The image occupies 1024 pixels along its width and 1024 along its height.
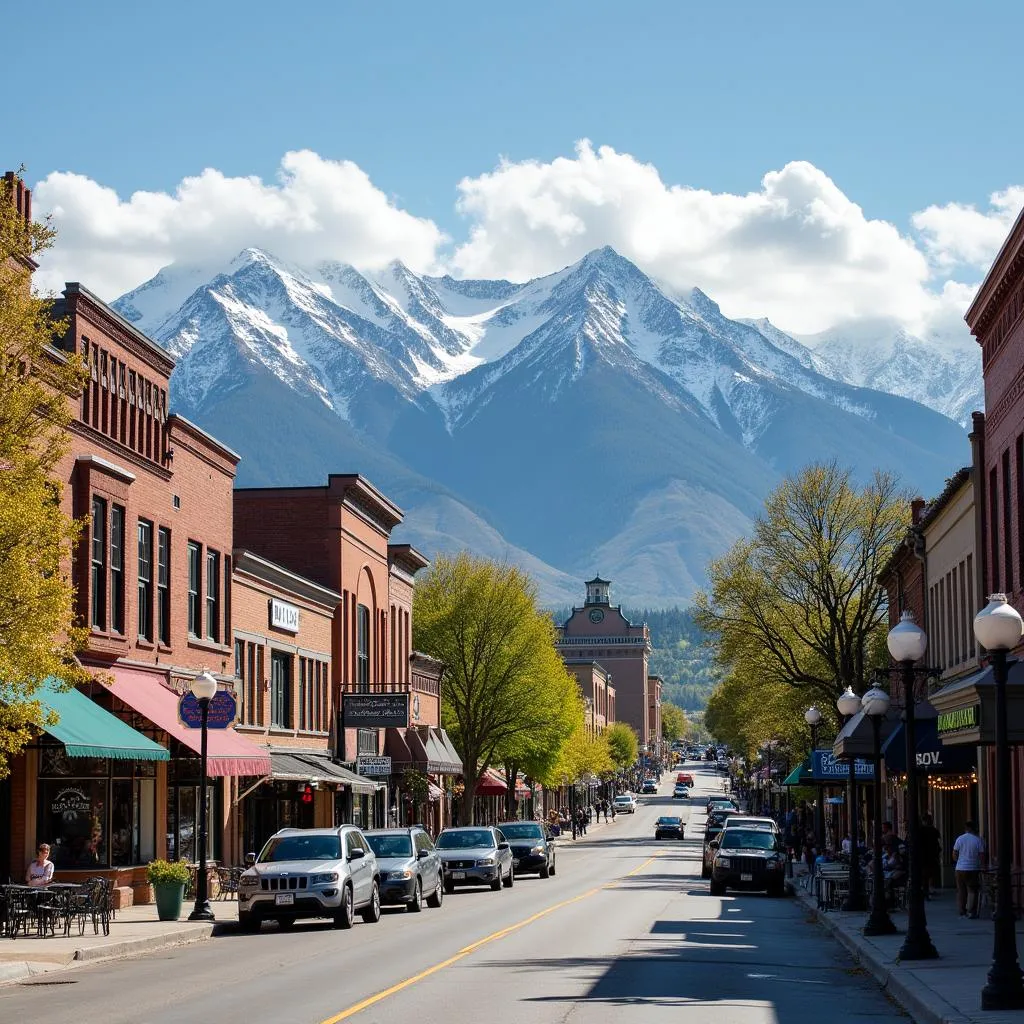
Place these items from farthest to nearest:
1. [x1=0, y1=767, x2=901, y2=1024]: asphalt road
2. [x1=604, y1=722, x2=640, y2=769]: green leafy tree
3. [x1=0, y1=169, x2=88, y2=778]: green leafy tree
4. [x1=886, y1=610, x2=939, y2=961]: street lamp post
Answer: [x1=604, y1=722, x2=640, y2=769]: green leafy tree → [x1=0, y1=169, x2=88, y2=778]: green leafy tree → [x1=886, y1=610, x2=939, y2=961]: street lamp post → [x1=0, y1=767, x2=901, y2=1024]: asphalt road

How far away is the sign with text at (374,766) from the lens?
54.5 m

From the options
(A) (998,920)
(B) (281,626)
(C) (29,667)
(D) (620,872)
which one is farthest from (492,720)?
(A) (998,920)

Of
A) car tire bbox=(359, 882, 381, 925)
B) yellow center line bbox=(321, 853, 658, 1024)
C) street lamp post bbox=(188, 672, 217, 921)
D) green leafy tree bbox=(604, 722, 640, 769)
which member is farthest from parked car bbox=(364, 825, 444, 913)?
green leafy tree bbox=(604, 722, 640, 769)

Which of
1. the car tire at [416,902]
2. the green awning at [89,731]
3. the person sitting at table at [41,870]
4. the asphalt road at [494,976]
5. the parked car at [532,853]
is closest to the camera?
the asphalt road at [494,976]

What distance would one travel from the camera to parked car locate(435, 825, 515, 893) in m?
45.8

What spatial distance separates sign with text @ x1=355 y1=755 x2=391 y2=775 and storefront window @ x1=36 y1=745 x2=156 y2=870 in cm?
1723

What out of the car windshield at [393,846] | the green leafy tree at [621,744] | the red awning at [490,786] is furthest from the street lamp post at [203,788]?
the green leafy tree at [621,744]

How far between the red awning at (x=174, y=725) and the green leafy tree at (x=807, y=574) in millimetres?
31463

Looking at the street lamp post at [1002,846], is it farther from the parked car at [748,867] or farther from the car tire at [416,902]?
the parked car at [748,867]

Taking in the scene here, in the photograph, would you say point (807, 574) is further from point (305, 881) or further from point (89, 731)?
point (89, 731)

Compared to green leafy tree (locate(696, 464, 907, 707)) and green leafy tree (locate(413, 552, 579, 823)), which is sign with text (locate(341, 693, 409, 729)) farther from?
green leafy tree (locate(413, 552, 579, 823))

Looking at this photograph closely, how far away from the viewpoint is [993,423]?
35.6 metres

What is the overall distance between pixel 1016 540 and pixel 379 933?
1393cm

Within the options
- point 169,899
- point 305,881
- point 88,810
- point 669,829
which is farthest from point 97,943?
point 669,829
